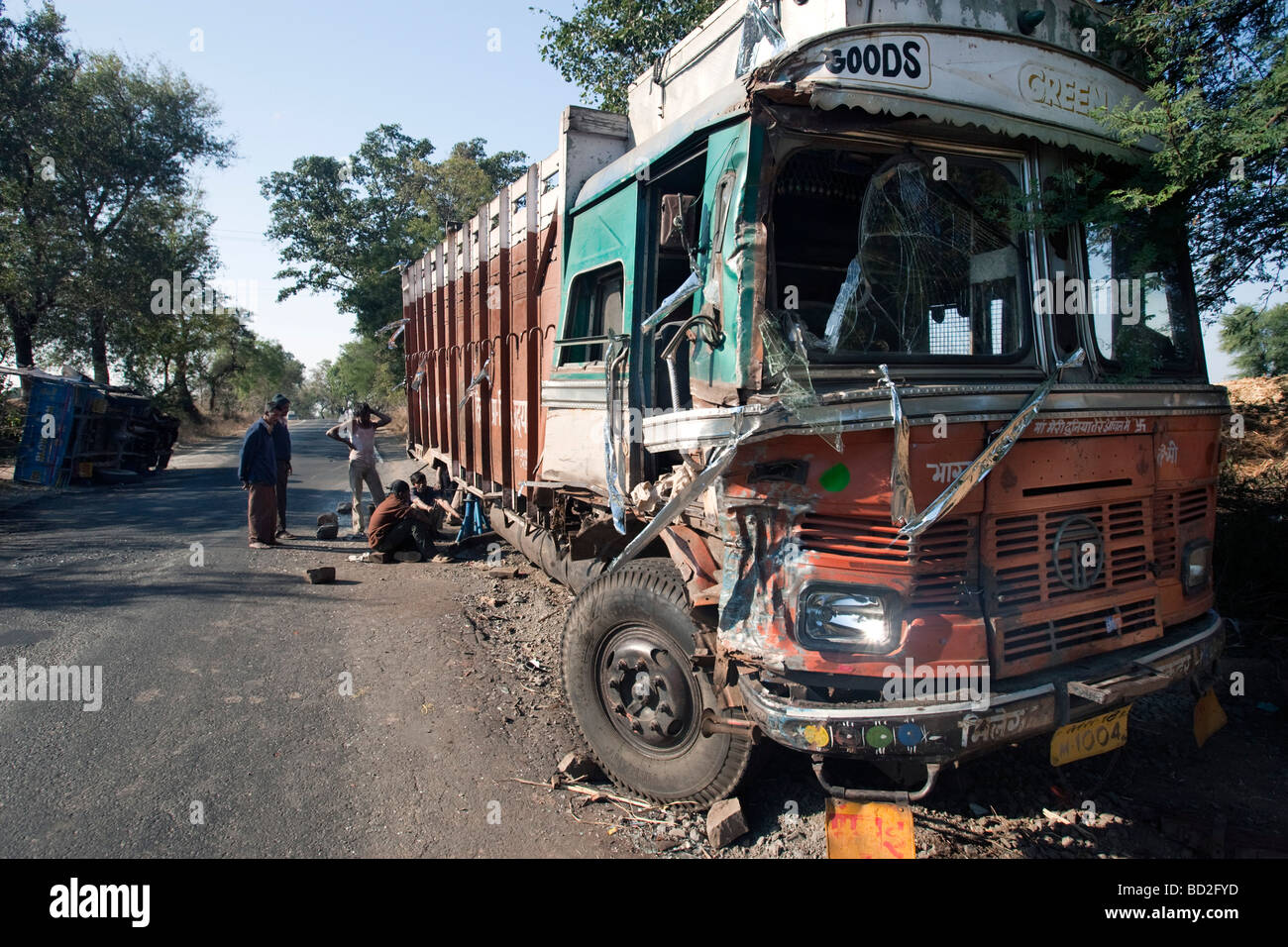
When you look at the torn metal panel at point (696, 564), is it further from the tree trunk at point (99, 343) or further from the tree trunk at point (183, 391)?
the tree trunk at point (183, 391)

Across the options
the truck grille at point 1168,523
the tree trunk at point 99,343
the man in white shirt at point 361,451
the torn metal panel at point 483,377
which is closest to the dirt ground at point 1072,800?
the truck grille at point 1168,523

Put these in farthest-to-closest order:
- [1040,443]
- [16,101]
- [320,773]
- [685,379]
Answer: [16,101], [320,773], [685,379], [1040,443]

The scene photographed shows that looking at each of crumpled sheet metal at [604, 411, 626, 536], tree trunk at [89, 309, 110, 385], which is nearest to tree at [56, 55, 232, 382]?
tree trunk at [89, 309, 110, 385]

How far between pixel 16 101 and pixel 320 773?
22.1 meters

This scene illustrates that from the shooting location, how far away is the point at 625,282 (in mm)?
3592

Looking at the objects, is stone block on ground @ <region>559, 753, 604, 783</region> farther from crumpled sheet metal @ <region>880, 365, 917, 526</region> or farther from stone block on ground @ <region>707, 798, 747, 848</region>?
crumpled sheet metal @ <region>880, 365, 917, 526</region>

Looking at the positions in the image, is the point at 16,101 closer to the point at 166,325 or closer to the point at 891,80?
the point at 166,325

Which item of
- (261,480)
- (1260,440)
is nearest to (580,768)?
(1260,440)

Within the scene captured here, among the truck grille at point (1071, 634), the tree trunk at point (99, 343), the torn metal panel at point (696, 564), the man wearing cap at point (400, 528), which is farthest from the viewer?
the tree trunk at point (99, 343)

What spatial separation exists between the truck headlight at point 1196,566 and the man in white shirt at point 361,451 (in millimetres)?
8335

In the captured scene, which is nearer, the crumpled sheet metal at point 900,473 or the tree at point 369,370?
the crumpled sheet metal at point 900,473

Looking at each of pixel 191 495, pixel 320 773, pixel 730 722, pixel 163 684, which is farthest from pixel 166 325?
pixel 730 722

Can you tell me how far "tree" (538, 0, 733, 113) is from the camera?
430 inches

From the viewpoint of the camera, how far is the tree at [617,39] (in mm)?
10922
